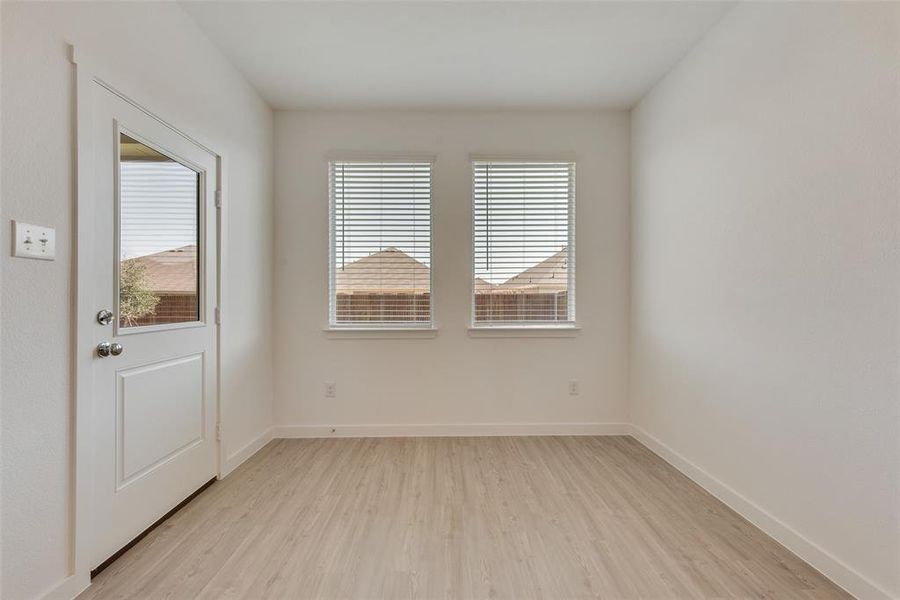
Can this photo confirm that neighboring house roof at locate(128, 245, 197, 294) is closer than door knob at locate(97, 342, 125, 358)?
No

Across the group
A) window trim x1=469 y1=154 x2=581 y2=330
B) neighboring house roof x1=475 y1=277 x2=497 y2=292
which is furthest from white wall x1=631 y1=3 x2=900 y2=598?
neighboring house roof x1=475 y1=277 x2=497 y2=292

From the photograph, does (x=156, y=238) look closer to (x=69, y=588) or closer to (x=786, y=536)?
(x=69, y=588)

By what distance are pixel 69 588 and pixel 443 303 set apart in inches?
104

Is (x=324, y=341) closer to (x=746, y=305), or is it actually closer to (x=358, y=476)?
(x=358, y=476)

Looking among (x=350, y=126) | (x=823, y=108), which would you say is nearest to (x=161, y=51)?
(x=350, y=126)

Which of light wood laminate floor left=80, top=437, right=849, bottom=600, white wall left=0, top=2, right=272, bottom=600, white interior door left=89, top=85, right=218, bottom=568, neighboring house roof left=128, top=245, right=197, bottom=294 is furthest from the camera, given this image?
neighboring house roof left=128, top=245, right=197, bottom=294

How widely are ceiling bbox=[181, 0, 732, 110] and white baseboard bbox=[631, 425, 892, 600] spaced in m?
2.77

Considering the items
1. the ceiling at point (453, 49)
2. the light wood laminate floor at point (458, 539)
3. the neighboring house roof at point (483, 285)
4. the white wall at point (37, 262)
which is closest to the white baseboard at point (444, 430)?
the light wood laminate floor at point (458, 539)

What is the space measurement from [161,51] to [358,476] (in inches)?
108

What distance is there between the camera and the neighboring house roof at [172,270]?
2.10 meters

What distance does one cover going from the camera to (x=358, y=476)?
2689mm

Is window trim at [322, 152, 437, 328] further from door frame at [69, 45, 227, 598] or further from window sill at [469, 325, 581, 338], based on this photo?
door frame at [69, 45, 227, 598]

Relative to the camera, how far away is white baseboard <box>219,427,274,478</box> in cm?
274

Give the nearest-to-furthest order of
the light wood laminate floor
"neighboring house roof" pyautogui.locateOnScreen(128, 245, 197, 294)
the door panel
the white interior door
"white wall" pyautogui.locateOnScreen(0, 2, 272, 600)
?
"white wall" pyautogui.locateOnScreen(0, 2, 272, 600) < the light wood laminate floor < the white interior door < the door panel < "neighboring house roof" pyautogui.locateOnScreen(128, 245, 197, 294)
